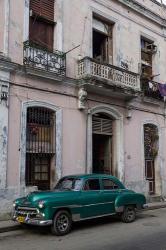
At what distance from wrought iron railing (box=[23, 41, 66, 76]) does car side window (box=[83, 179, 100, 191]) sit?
4.67m

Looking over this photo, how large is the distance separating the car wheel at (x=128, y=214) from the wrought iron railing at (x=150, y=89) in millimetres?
7578

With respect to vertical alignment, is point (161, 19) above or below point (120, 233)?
above

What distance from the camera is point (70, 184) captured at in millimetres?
10438

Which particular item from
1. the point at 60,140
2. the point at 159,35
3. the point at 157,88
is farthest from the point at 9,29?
the point at 159,35

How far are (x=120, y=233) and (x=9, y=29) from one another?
771 centimetres

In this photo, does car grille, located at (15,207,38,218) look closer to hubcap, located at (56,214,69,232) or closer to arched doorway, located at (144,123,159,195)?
hubcap, located at (56,214,69,232)

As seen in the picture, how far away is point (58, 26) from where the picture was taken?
14125 millimetres

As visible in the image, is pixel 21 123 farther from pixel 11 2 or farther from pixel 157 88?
pixel 157 88

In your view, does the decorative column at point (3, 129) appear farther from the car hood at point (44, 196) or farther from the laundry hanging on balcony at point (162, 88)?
the laundry hanging on balcony at point (162, 88)

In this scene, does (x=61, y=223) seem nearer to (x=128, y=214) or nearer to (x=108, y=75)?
(x=128, y=214)

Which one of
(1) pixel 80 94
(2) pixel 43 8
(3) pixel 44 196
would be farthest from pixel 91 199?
(2) pixel 43 8

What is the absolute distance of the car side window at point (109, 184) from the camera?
1095 cm

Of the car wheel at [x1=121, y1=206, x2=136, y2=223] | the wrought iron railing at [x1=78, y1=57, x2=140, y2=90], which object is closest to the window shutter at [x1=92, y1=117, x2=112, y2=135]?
the wrought iron railing at [x1=78, y1=57, x2=140, y2=90]

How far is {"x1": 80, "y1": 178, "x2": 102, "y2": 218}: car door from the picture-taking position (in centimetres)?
998
